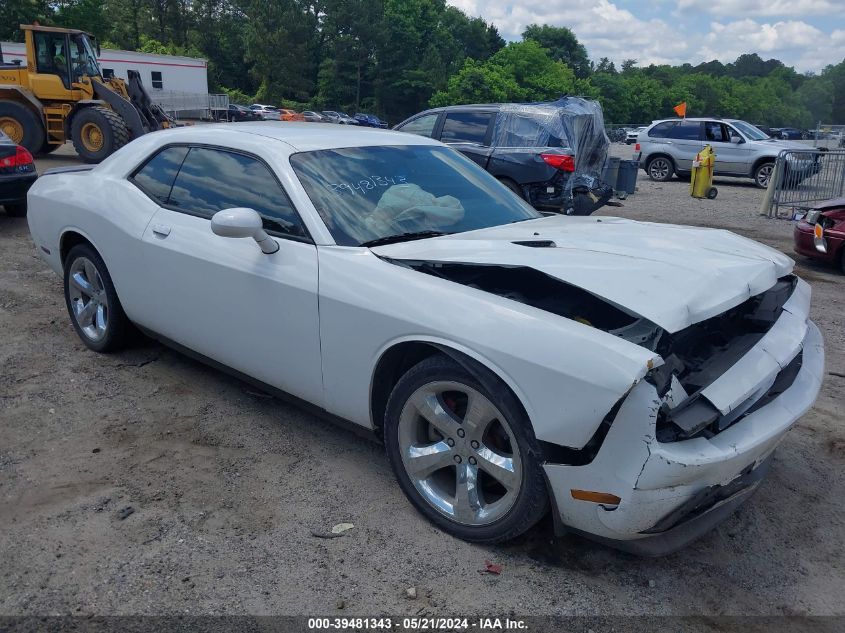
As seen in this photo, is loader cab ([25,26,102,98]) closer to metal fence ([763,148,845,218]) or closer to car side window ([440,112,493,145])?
car side window ([440,112,493,145])

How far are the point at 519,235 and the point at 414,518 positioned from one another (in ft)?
4.49

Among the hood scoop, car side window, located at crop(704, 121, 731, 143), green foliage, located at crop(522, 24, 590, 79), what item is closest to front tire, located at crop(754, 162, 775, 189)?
car side window, located at crop(704, 121, 731, 143)

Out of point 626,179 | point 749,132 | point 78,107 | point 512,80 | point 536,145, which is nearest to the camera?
point 536,145

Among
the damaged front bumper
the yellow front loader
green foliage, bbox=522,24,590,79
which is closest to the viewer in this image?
the damaged front bumper

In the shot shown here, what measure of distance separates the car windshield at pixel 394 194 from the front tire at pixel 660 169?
16.4 meters

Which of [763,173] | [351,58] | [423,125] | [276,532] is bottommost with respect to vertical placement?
[276,532]

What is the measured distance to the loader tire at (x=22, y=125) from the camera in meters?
14.7

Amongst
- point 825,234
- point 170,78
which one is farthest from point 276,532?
point 170,78

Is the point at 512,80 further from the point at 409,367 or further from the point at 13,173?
the point at 409,367

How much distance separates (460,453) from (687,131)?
59.7 ft

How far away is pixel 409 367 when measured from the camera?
9.80 ft

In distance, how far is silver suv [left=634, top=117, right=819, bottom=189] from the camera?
58.2ft

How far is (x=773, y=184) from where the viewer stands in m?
12.1

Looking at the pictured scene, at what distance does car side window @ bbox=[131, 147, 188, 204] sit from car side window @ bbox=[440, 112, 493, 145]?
265 inches
